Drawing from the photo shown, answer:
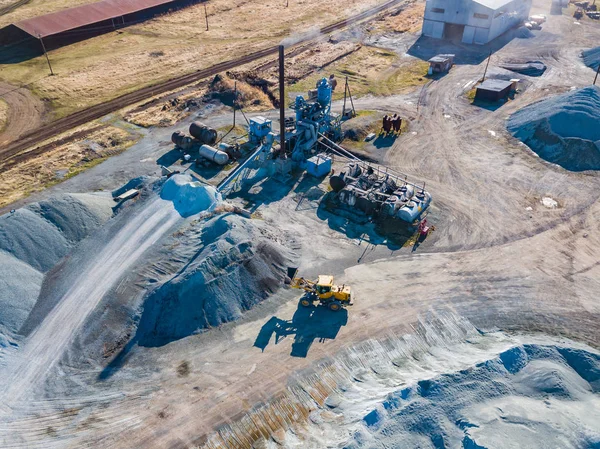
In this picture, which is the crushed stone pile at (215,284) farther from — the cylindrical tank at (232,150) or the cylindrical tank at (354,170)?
the cylindrical tank at (232,150)

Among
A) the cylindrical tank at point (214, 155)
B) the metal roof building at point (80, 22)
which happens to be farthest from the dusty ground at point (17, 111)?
the cylindrical tank at point (214, 155)

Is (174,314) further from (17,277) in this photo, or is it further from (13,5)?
(13,5)

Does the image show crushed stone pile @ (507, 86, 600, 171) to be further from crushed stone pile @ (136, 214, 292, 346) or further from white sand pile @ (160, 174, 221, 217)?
white sand pile @ (160, 174, 221, 217)

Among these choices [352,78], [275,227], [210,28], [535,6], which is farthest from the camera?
[535,6]

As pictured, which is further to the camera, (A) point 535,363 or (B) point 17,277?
(B) point 17,277

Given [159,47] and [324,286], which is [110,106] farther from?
[324,286]

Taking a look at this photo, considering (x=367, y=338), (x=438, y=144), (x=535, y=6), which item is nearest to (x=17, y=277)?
(x=367, y=338)

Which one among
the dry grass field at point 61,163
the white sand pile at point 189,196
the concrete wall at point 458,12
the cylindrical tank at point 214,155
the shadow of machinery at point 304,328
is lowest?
the shadow of machinery at point 304,328
